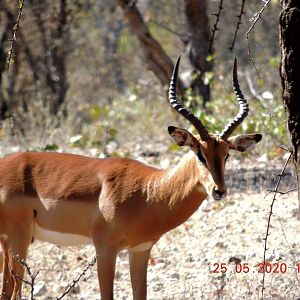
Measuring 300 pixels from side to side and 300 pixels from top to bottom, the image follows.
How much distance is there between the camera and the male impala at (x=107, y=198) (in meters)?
6.41

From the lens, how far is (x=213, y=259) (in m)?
8.10

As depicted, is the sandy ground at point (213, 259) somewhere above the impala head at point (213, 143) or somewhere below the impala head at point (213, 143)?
below

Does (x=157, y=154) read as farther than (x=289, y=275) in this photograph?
Yes

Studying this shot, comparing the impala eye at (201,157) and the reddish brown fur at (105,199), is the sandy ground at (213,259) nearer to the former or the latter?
the reddish brown fur at (105,199)

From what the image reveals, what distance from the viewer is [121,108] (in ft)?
55.4

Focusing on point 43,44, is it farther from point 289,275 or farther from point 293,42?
point 293,42

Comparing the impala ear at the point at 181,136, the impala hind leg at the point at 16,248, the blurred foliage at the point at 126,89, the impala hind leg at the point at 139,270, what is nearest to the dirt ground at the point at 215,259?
the impala hind leg at the point at 139,270

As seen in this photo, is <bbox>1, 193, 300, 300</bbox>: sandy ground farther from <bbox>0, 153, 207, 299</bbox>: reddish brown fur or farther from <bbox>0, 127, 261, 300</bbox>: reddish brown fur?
<bbox>0, 153, 207, 299</bbox>: reddish brown fur

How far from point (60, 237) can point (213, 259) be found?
1.95 meters

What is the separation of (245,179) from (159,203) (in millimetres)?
3604

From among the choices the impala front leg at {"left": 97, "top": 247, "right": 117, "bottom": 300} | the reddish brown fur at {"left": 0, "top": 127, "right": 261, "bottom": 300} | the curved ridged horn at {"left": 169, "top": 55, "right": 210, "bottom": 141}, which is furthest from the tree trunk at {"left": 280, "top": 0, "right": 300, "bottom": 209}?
the impala front leg at {"left": 97, "top": 247, "right": 117, "bottom": 300}

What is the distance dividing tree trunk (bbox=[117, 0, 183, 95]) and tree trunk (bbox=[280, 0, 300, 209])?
765cm

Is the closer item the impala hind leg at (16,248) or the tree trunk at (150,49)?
the impala hind leg at (16,248)

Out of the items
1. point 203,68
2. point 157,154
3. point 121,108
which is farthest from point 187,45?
point 121,108
